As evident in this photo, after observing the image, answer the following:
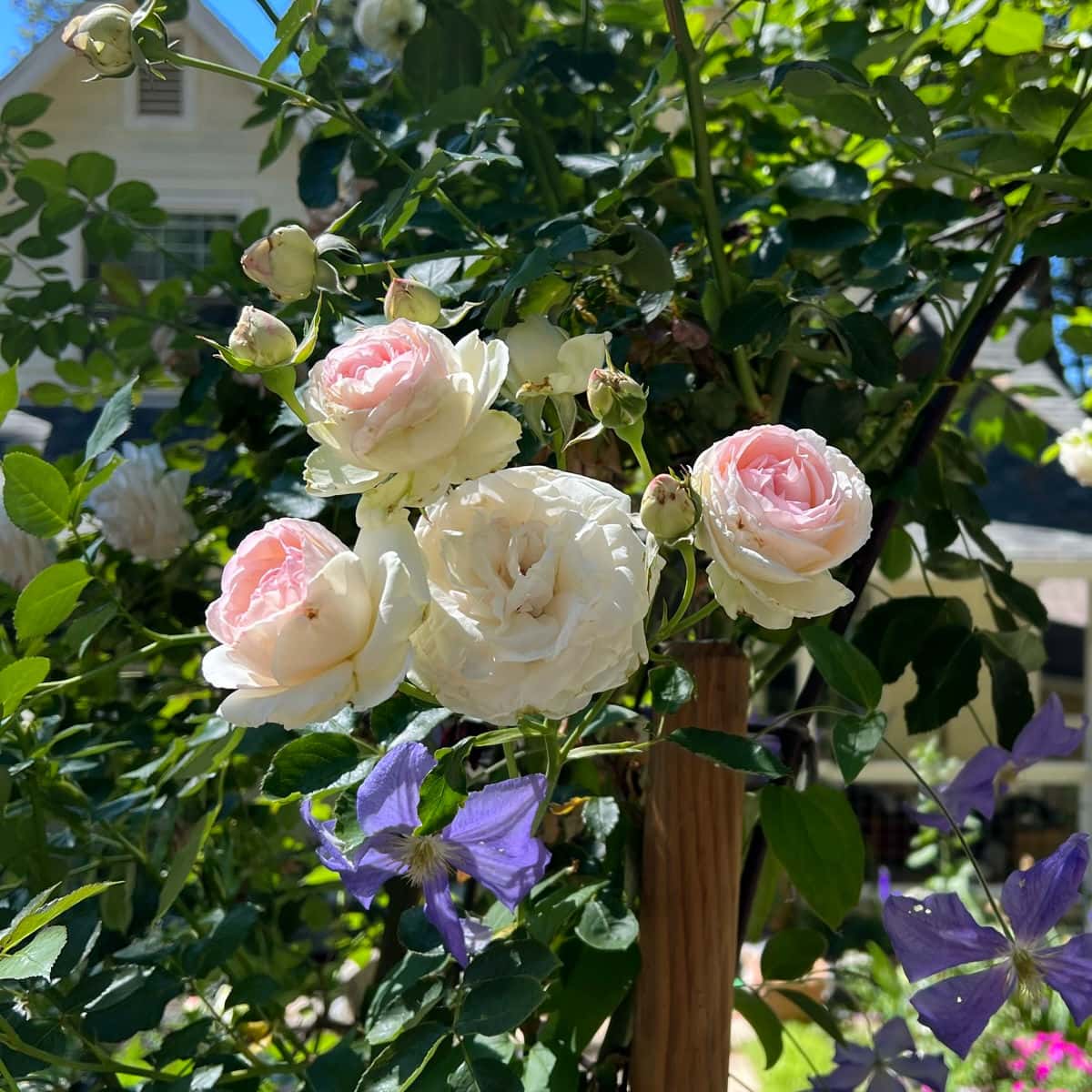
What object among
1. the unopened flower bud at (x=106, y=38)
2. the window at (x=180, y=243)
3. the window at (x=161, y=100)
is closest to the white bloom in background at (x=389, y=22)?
the window at (x=180, y=243)

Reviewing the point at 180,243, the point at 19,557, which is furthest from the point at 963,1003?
the point at 180,243

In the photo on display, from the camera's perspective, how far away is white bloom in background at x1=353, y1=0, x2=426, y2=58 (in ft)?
3.93

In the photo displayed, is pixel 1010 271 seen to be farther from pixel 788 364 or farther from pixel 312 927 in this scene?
pixel 312 927

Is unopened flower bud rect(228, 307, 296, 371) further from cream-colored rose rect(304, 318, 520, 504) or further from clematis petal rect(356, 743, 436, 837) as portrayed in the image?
clematis petal rect(356, 743, 436, 837)

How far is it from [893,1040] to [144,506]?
822mm

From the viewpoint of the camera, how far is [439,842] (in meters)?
0.63

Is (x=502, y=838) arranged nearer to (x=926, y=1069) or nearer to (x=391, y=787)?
(x=391, y=787)

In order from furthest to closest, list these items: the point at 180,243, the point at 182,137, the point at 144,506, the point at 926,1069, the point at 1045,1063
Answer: the point at 182,137, the point at 1045,1063, the point at 180,243, the point at 144,506, the point at 926,1069

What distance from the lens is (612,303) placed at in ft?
2.63

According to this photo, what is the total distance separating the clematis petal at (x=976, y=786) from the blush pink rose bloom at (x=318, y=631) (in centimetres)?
60

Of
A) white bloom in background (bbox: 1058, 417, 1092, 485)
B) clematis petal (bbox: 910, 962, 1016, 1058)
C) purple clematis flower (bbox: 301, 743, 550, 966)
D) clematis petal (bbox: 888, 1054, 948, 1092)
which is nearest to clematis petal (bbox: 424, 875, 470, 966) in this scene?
purple clematis flower (bbox: 301, 743, 550, 966)

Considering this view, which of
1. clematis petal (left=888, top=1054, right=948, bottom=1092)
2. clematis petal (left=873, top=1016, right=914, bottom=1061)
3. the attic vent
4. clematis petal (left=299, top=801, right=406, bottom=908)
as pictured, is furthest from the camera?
the attic vent

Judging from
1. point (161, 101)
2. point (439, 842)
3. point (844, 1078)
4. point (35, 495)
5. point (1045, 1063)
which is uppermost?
point (35, 495)

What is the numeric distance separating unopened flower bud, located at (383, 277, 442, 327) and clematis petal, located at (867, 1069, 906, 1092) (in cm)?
71
